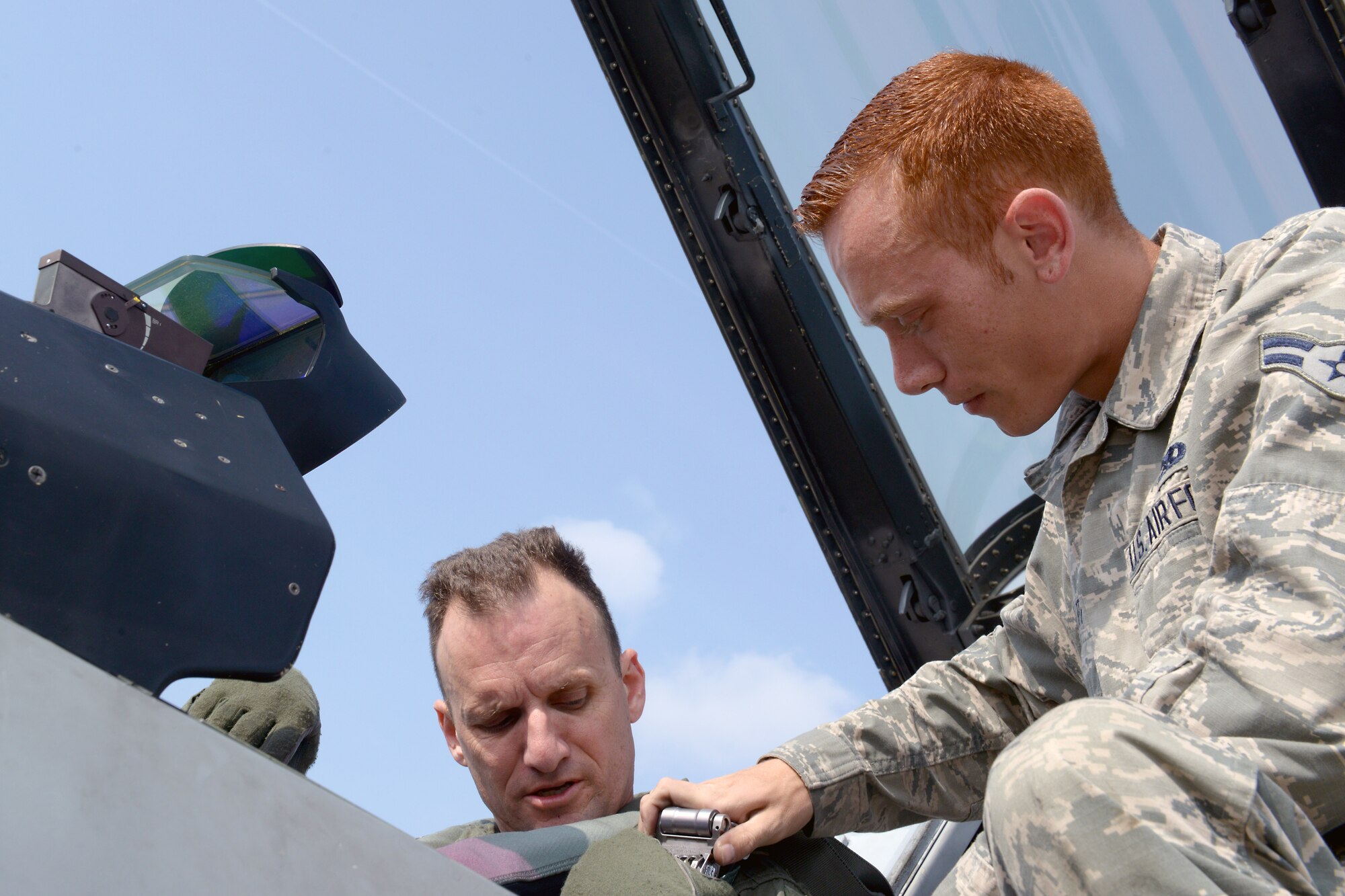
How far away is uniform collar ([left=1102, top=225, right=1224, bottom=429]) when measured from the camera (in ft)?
4.13

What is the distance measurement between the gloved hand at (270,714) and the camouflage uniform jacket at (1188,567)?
0.65 metres

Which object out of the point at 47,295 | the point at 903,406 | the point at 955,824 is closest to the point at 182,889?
the point at 47,295

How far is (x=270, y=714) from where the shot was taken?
1.52 m

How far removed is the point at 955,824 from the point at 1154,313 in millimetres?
A: 1122

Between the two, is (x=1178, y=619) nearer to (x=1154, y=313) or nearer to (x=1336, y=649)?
(x=1336, y=649)

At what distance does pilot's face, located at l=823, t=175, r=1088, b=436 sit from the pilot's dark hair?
698mm

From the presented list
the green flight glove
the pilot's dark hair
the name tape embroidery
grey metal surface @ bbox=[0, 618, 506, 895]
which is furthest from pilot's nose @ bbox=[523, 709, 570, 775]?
grey metal surface @ bbox=[0, 618, 506, 895]

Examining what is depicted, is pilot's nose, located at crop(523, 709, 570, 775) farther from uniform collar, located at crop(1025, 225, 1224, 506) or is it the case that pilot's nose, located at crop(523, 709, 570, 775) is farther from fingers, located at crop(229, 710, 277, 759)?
uniform collar, located at crop(1025, 225, 1224, 506)

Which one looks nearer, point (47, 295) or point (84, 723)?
point (84, 723)

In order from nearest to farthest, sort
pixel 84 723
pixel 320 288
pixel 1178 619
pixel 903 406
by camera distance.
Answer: pixel 84 723
pixel 1178 619
pixel 320 288
pixel 903 406

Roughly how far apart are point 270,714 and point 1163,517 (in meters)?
1.11

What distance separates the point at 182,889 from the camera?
0.58 m

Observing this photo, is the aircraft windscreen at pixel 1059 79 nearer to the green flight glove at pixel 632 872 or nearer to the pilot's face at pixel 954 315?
the pilot's face at pixel 954 315

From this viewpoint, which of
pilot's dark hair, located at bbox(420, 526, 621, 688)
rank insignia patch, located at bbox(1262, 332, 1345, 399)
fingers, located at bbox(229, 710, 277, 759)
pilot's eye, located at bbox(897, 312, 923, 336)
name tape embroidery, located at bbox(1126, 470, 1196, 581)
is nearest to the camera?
rank insignia patch, located at bbox(1262, 332, 1345, 399)
